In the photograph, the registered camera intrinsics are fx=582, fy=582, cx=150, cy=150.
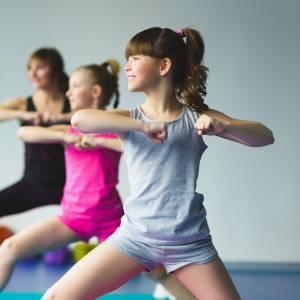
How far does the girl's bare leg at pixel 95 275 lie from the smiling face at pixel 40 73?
1.64 meters

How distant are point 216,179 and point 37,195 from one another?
1.26 metres

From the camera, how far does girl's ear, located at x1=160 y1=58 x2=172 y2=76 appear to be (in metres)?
1.74

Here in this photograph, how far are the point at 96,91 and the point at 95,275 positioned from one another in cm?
122

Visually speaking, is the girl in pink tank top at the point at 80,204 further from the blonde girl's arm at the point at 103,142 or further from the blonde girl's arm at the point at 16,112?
the blonde girl's arm at the point at 16,112

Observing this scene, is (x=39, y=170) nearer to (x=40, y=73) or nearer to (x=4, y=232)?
(x=40, y=73)

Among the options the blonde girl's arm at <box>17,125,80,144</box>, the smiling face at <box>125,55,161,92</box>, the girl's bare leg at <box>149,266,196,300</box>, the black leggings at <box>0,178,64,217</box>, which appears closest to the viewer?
the smiling face at <box>125,55,161,92</box>

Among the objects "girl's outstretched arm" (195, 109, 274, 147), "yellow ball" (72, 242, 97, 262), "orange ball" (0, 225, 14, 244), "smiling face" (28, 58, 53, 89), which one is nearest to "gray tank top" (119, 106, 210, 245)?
"girl's outstretched arm" (195, 109, 274, 147)

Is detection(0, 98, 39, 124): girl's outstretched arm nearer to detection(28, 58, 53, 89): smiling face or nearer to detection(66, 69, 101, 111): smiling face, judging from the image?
detection(28, 58, 53, 89): smiling face

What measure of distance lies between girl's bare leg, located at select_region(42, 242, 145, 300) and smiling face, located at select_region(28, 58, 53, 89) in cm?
164

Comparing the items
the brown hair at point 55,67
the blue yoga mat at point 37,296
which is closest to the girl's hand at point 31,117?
the brown hair at point 55,67

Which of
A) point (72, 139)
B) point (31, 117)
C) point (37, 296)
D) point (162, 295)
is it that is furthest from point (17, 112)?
point (162, 295)

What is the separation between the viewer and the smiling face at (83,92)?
2627mm

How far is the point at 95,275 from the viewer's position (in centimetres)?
160

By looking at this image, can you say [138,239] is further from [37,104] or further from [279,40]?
[279,40]
